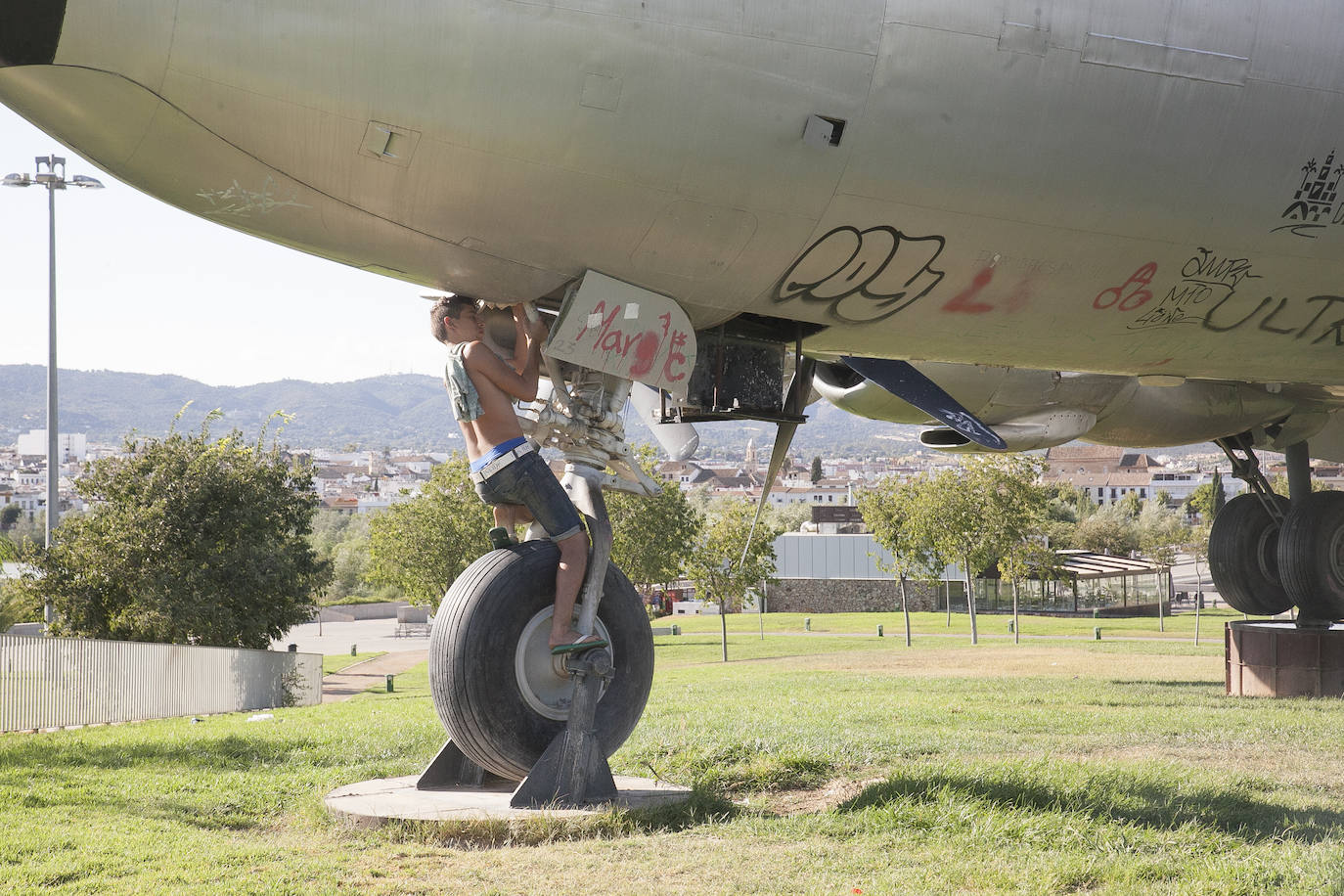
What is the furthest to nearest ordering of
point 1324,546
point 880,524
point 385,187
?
point 880,524, point 1324,546, point 385,187

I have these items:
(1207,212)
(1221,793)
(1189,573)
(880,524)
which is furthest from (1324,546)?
(1189,573)

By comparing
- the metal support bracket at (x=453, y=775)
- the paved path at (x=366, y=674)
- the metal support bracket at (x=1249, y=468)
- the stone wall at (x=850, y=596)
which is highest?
the metal support bracket at (x=1249, y=468)

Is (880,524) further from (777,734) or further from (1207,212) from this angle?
(1207,212)

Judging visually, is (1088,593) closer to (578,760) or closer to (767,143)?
(578,760)

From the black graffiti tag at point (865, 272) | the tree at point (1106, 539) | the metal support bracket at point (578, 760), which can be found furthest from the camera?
the tree at point (1106, 539)

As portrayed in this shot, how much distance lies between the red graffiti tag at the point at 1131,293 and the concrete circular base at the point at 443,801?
3.37 meters

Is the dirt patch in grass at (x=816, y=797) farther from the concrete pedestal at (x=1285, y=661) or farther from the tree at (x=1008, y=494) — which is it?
the tree at (x=1008, y=494)

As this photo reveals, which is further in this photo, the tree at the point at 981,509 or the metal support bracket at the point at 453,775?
the tree at the point at 981,509

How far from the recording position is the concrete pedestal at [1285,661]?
13.5 metres

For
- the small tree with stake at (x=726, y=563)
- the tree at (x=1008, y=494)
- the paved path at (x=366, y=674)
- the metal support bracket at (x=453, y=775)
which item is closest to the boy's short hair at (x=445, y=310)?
the metal support bracket at (x=453, y=775)

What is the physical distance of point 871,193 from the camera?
205 inches

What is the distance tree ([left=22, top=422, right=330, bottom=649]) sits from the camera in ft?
75.5

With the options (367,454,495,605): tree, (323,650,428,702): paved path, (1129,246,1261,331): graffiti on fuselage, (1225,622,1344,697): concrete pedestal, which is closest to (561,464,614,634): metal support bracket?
(1129,246,1261,331): graffiti on fuselage

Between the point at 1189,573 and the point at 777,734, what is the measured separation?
100 meters
